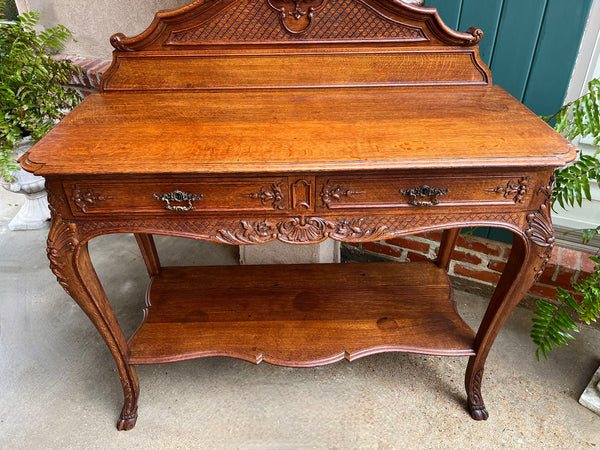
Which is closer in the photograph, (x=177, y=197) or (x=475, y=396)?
(x=177, y=197)

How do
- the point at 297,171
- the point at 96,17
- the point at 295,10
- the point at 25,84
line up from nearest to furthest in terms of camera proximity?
the point at 297,171
the point at 295,10
the point at 25,84
the point at 96,17

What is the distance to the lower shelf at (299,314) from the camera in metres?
1.59

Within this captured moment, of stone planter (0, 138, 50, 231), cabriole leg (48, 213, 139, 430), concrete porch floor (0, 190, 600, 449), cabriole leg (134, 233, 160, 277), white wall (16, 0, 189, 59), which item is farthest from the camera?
stone planter (0, 138, 50, 231)

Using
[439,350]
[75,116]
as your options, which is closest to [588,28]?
[439,350]

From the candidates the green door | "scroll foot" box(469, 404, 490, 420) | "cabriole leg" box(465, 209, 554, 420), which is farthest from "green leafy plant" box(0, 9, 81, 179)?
"scroll foot" box(469, 404, 490, 420)

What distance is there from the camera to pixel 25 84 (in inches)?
83.7

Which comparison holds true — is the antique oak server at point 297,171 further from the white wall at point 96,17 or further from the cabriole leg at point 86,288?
the white wall at point 96,17

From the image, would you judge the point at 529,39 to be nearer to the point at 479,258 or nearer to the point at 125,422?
the point at 479,258

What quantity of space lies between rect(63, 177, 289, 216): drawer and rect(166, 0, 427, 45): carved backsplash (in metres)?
0.70

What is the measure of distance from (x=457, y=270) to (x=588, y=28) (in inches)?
48.1

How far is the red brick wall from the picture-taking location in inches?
77.7

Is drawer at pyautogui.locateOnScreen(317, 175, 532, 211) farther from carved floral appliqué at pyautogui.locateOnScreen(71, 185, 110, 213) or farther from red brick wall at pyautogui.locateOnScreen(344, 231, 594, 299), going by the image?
red brick wall at pyautogui.locateOnScreen(344, 231, 594, 299)

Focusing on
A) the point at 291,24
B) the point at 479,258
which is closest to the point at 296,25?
the point at 291,24

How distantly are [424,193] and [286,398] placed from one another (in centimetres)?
108
